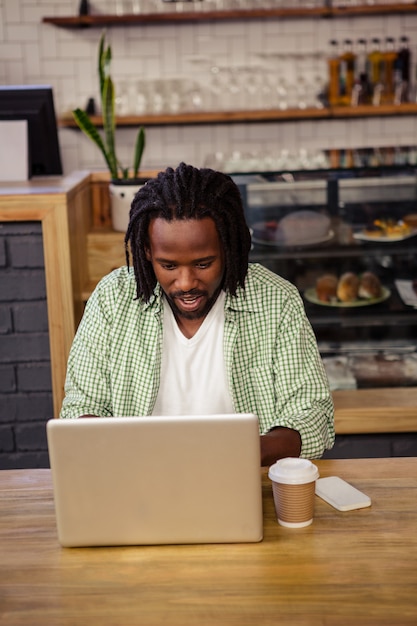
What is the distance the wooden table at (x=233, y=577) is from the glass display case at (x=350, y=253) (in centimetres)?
133

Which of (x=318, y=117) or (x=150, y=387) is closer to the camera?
(x=150, y=387)

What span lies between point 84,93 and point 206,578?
4.14 metres

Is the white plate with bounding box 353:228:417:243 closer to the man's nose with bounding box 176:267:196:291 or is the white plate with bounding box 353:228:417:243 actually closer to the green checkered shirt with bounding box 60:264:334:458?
the green checkered shirt with bounding box 60:264:334:458

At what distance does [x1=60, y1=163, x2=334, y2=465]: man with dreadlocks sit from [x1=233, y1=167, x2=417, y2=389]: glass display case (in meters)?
0.80

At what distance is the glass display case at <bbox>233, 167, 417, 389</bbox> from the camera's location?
2.62m

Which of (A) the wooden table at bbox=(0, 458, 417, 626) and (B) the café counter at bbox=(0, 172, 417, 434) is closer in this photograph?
(A) the wooden table at bbox=(0, 458, 417, 626)

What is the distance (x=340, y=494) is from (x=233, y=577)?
1.04 feet

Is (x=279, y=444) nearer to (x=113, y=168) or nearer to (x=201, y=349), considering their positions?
(x=201, y=349)

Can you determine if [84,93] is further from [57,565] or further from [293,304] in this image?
[57,565]

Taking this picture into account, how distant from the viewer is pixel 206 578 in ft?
4.10

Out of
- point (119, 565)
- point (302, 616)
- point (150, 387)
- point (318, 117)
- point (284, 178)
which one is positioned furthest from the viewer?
point (318, 117)

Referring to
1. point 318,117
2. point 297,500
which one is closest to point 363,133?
point 318,117

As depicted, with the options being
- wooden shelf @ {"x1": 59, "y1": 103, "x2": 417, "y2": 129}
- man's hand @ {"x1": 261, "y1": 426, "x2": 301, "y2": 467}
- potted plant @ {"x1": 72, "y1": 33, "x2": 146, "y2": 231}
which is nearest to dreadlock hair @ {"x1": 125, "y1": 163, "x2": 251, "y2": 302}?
man's hand @ {"x1": 261, "y1": 426, "x2": 301, "y2": 467}

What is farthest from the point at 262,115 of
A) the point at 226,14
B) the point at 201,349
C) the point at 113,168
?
the point at 201,349
